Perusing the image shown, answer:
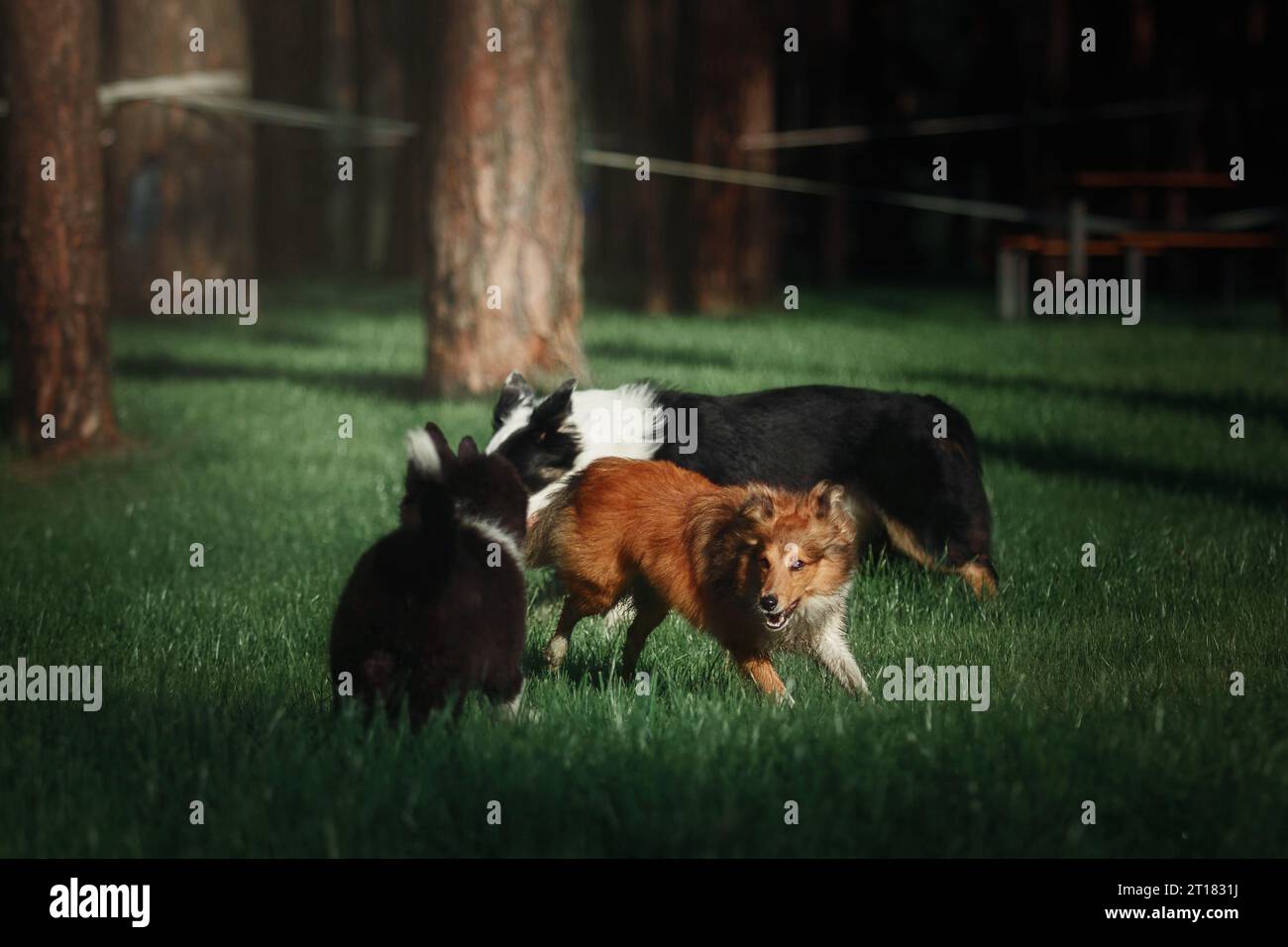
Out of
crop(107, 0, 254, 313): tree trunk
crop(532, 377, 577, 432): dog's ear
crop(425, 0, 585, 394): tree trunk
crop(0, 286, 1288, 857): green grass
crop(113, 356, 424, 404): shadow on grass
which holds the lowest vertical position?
crop(0, 286, 1288, 857): green grass

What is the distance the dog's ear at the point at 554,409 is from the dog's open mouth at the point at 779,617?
1531 mm

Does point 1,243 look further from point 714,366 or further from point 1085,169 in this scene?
point 1085,169

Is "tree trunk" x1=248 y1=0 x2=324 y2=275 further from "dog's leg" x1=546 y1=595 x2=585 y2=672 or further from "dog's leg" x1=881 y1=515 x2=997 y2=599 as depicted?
"dog's leg" x1=546 y1=595 x2=585 y2=672

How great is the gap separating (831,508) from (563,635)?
4.26 ft

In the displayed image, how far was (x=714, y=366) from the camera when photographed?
1316 centimetres

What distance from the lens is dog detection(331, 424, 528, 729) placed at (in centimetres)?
457

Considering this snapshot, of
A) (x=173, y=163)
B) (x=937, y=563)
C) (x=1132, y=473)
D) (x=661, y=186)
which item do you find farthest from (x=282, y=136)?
(x=937, y=563)

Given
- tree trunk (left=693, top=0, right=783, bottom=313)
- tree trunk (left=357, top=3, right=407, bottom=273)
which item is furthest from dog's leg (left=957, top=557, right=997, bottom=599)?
tree trunk (left=357, top=3, right=407, bottom=273)

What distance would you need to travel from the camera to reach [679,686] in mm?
5785

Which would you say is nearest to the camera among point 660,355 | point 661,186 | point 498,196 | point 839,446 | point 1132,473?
point 839,446

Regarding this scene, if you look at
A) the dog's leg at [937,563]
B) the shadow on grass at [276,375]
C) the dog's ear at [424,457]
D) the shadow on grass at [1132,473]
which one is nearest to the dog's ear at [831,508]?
the dog's ear at [424,457]

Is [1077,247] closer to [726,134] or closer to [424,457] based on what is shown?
[726,134]

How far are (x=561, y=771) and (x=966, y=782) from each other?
1234mm

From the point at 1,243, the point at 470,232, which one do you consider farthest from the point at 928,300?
the point at 1,243
